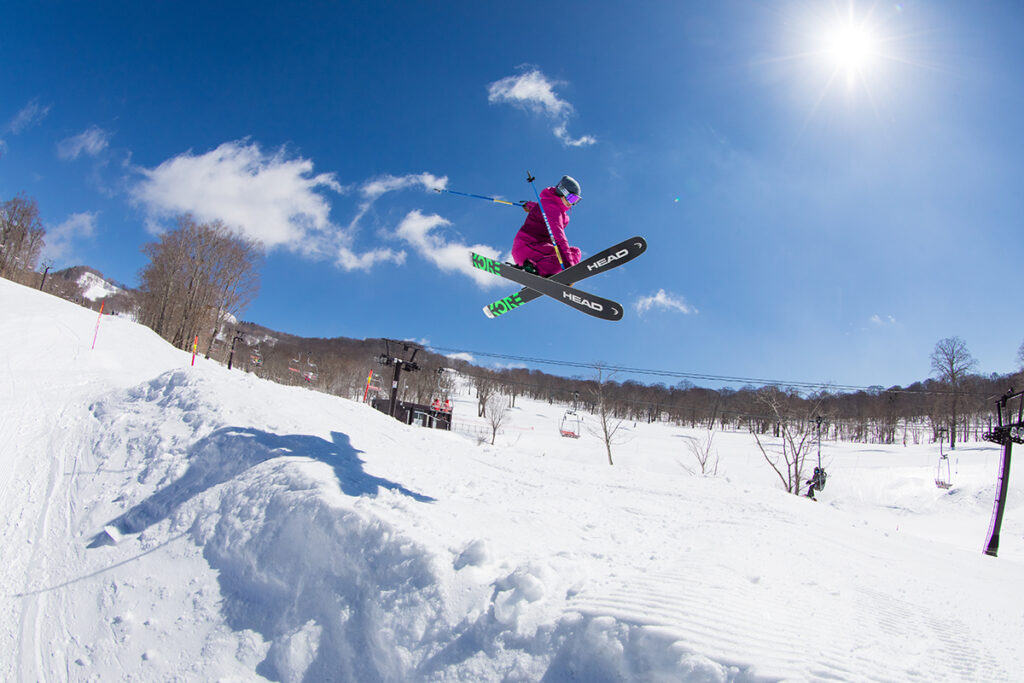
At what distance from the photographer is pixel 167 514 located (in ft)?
18.6

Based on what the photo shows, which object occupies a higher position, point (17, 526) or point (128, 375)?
point (128, 375)

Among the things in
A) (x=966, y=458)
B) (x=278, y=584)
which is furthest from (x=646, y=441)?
(x=278, y=584)

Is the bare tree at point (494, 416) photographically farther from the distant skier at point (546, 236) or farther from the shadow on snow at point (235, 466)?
the distant skier at point (546, 236)

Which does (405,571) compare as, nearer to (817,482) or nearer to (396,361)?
(817,482)

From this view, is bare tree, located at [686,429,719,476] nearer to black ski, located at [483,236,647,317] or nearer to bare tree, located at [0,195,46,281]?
black ski, located at [483,236,647,317]

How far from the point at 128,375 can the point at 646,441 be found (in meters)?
56.4

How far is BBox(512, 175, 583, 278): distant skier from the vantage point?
7.25m

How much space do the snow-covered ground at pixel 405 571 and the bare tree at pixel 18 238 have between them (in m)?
50.2

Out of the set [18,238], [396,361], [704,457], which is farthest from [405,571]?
[18,238]

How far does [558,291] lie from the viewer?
25.0ft

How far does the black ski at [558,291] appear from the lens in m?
7.45

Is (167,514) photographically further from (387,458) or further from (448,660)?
(448,660)

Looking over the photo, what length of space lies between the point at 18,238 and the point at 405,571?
6437cm

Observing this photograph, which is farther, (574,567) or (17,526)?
(17,526)
